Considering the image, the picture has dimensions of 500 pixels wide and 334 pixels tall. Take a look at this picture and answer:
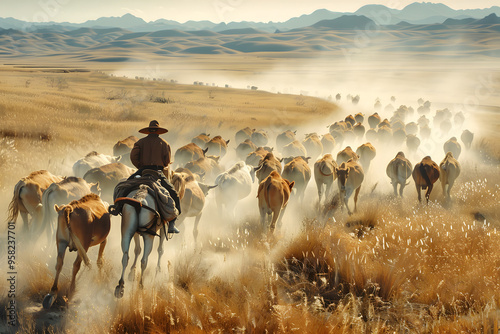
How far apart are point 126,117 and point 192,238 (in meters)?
19.9

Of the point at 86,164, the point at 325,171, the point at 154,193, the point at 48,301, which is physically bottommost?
the point at 48,301

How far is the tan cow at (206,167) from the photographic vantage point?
13.9m

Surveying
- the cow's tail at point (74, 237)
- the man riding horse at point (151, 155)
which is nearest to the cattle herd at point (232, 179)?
the cow's tail at point (74, 237)

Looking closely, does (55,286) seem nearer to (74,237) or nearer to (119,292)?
(74,237)

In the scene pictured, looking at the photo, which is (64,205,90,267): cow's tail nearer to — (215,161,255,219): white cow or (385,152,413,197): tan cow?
(215,161,255,219): white cow

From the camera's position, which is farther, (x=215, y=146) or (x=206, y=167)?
(x=215, y=146)

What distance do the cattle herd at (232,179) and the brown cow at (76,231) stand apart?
2 cm

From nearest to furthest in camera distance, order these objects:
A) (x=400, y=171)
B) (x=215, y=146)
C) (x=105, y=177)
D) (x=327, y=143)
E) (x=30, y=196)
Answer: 1. (x=30, y=196)
2. (x=105, y=177)
3. (x=400, y=171)
4. (x=215, y=146)
5. (x=327, y=143)

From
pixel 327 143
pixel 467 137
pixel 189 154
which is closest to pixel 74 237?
pixel 189 154

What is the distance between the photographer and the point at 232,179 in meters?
12.1

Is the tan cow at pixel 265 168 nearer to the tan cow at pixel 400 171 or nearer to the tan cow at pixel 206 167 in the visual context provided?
the tan cow at pixel 206 167

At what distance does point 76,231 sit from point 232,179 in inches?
233

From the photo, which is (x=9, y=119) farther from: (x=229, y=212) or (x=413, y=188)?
(x=413, y=188)

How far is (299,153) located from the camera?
18734 mm
